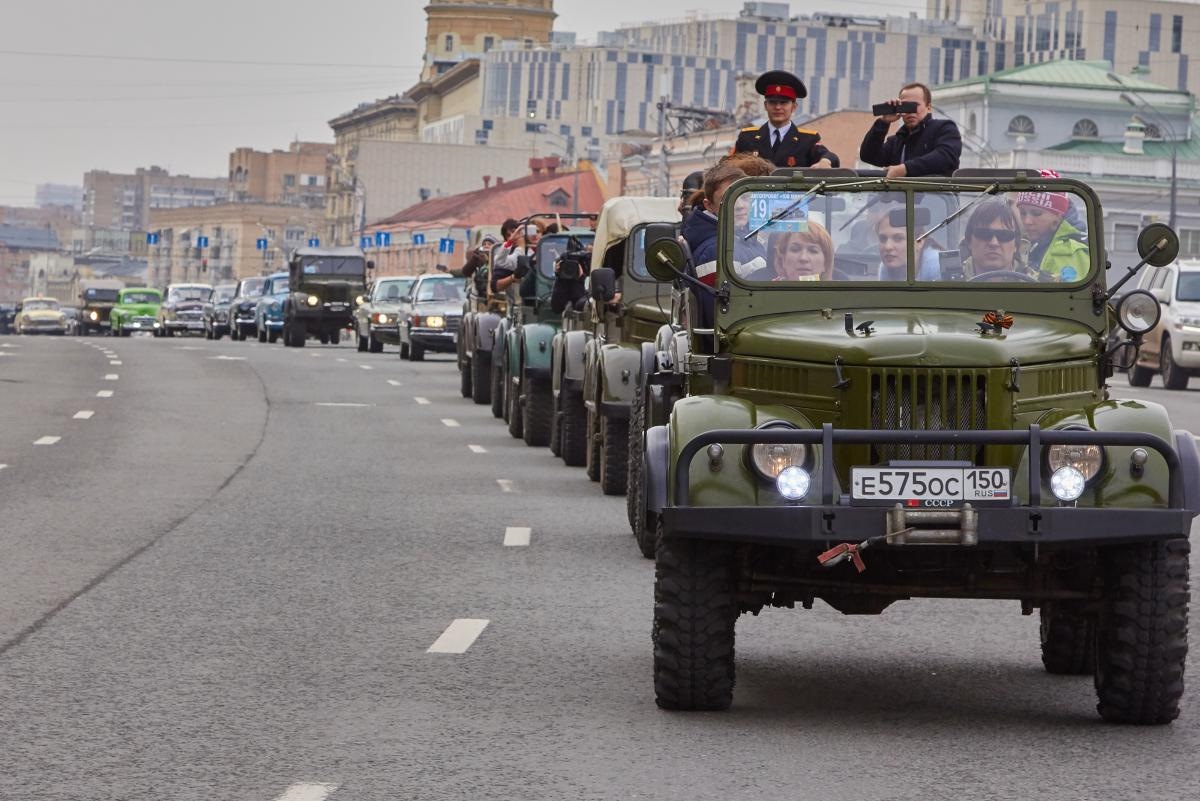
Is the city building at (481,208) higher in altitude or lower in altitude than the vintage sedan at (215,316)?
higher

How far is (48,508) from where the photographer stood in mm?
16234

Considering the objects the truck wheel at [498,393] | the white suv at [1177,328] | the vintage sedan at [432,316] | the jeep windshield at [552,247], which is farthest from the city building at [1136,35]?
the jeep windshield at [552,247]

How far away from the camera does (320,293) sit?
195 feet

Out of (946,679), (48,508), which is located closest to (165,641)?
(946,679)

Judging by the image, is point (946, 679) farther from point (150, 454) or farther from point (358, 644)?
point (150, 454)

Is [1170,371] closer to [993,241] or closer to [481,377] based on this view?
A: [481,377]

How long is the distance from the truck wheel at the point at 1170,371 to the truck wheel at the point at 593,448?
20.3 metres

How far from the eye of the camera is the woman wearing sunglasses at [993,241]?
9492mm

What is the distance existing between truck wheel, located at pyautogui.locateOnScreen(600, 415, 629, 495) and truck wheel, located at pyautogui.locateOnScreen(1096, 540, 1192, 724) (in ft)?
29.7

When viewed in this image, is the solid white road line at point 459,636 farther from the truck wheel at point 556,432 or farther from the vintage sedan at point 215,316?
the vintage sedan at point 215,316

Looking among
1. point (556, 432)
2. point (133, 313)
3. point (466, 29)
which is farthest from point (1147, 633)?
point (466, 29)

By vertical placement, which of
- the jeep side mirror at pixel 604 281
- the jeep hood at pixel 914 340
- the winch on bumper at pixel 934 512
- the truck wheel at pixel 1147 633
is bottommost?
the truck wheel at pixel 1147 633

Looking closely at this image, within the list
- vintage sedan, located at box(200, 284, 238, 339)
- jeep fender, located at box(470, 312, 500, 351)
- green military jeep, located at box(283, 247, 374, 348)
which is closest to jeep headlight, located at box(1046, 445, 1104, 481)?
jeep fender, located at box(470, 312, 500, 351)

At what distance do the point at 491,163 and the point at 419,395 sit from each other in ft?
452
